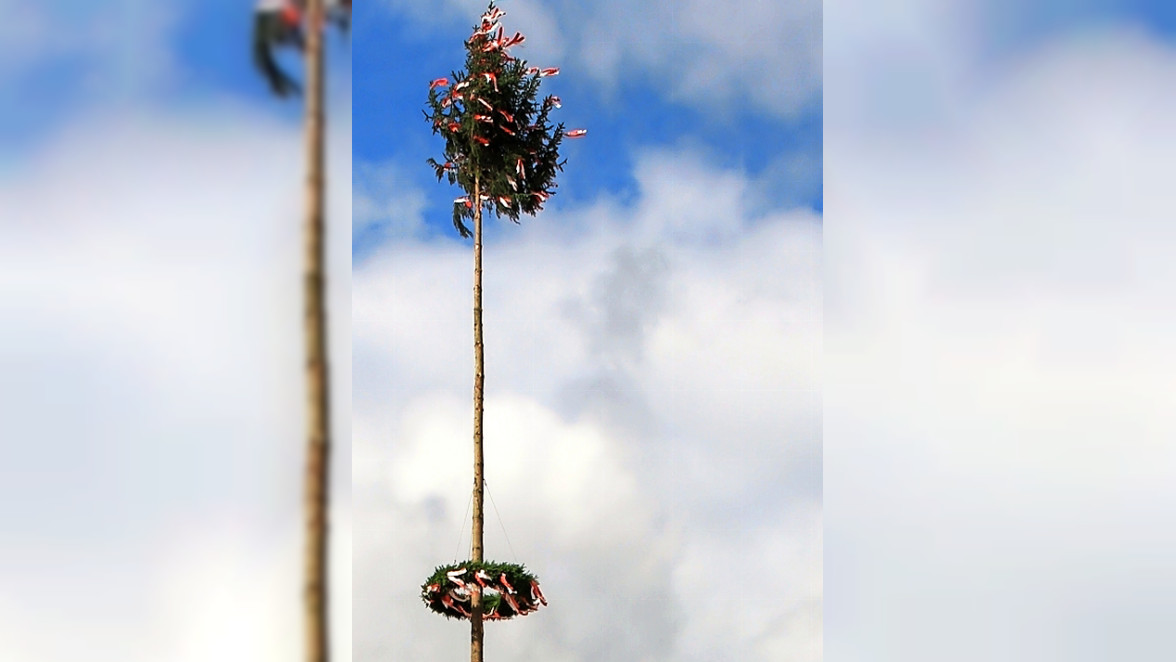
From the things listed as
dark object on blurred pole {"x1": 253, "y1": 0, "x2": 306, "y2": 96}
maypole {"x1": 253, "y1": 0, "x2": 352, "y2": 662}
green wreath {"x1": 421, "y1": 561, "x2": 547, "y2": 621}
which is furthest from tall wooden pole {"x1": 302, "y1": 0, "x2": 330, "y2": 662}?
green wreath {"x1": 421, "y1": 561, "x2": 547, "y2": 621}

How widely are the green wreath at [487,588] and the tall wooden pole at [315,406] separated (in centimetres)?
1025

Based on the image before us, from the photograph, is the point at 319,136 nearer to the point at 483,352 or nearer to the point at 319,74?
the point at 319,74

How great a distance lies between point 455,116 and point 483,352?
3047mm

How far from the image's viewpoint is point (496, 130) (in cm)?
1450

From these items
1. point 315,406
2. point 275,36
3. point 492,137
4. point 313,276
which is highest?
point 492,137

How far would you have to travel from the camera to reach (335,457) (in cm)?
A: 267

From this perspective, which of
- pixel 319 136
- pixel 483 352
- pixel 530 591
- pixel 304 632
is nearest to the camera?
pixel 304 632

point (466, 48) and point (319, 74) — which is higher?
point (466, 48)

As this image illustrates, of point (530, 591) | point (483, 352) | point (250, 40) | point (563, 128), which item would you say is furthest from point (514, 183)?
point (250, 40)

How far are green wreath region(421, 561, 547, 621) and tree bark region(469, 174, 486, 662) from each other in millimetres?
83

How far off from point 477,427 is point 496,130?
3.74 meters

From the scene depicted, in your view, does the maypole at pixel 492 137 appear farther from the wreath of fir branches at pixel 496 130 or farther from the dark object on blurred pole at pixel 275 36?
the dark object on blurred pole at pixel 275 36

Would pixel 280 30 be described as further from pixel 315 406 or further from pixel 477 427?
pixel 477 427

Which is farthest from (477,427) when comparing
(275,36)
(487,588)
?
(275,36)
